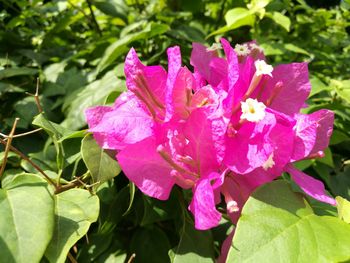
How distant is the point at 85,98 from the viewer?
913 millimetres

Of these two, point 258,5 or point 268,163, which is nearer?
point 268,163

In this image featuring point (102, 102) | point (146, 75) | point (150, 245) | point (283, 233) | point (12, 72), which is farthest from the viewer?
point (12, 72)

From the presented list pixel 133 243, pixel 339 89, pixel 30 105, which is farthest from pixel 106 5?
pixel 133 243

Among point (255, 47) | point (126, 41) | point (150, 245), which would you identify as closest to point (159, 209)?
point (150, 245)

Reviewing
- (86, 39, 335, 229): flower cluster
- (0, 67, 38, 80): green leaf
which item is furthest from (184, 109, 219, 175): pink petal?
(0, 67, 38, 80): green leaf

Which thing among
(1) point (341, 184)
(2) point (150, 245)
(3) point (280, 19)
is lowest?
(1) point (341, 184)

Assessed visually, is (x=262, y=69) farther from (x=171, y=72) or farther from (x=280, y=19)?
(x=280, y=19)

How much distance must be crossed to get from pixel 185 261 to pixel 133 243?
0.15m

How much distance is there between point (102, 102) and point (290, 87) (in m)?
0.42

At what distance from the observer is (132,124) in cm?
54

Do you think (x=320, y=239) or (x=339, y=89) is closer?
(x=320, y=239)

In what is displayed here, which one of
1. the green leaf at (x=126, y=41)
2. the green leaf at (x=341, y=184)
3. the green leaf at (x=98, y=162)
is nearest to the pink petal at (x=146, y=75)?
the green leaf at (x=98, y=162)

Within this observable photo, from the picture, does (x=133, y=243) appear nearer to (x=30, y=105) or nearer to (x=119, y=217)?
(x=119, y=217)

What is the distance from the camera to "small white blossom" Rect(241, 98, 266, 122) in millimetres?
488
